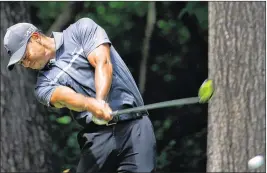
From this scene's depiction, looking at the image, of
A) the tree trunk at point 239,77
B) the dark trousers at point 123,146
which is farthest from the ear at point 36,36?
the tree trunk at point 239,77

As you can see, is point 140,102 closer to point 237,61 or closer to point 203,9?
point 237,61

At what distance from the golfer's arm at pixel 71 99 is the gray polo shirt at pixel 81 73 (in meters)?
0.05

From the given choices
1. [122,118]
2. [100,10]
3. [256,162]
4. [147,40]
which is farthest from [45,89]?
[147,40]

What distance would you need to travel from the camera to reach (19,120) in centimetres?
966

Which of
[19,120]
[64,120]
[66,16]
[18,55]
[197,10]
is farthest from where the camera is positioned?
[64,120]

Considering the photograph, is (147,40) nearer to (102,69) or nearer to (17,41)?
(17,41)

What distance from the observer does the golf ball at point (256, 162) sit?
27.2 feet

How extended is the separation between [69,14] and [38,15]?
0.75 m

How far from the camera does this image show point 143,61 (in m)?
12.1

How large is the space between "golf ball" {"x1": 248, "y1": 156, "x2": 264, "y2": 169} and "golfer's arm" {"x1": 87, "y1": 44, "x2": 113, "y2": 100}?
2995 millimetres

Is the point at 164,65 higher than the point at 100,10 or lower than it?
lower

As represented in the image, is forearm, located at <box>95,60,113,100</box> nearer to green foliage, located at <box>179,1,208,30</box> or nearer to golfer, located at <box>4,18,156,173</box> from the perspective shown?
golfer, located at <box>4,18,156,173</box>

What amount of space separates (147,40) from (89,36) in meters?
6.33

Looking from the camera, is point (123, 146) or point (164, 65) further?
point (164, 65)
